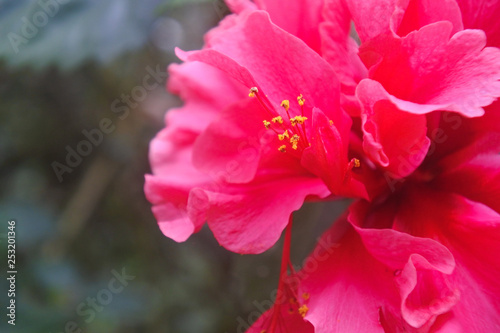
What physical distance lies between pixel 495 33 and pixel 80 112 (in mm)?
1155

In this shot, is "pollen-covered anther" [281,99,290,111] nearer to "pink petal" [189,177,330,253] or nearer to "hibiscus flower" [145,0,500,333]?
"hibiscus flower" [145,0,500,333]

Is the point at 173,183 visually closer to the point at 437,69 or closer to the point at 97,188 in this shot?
the point at 437,69

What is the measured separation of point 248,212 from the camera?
0.63 meters

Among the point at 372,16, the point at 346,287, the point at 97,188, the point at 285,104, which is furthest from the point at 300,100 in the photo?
the point at 97,188

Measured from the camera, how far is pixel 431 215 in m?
0.61

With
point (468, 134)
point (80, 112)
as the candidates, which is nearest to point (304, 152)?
point (468, 134)

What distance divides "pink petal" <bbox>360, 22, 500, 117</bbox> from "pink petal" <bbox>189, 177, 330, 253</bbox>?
0.18m

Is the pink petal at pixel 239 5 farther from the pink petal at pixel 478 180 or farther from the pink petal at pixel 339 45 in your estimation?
the pink petal at pixel 478 180

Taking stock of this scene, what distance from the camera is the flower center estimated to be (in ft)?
1.86

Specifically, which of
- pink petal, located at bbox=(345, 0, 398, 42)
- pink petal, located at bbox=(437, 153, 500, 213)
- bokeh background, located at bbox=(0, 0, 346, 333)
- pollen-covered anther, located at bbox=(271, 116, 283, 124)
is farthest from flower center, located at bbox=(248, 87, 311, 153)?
bokeh background, located at bbox=(0, 0, 346, 333)

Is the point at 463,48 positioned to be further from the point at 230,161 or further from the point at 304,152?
the point at 230,161

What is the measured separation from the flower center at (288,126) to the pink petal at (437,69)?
92 millimetres

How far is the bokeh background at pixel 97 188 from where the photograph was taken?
105 centimetres

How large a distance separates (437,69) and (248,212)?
0.27m
